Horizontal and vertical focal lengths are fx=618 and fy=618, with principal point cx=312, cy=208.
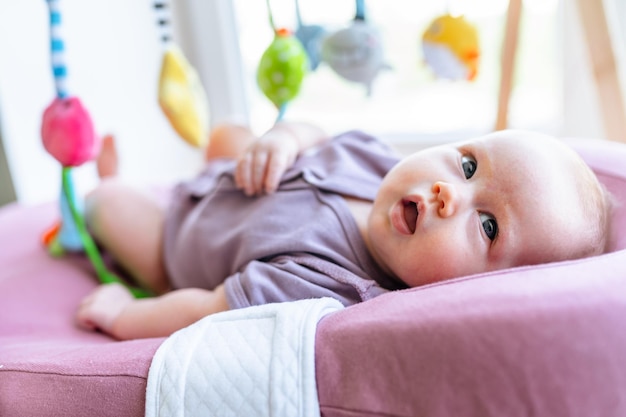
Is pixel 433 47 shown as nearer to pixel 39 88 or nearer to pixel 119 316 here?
pixel 119 316

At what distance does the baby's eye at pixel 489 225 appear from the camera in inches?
26.5

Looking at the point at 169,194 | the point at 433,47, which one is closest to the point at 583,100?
the point at 433,47

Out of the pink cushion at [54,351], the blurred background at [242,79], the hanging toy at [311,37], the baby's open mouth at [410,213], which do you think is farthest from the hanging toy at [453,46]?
the pink cushion at [54,351]

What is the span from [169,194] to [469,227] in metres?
0.65

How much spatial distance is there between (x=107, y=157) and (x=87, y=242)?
242 mm

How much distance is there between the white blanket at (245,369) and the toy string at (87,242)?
17.3 inches

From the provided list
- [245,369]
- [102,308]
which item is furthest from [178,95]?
[245,369]

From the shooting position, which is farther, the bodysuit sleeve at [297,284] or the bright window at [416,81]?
the bright window at [416,81]

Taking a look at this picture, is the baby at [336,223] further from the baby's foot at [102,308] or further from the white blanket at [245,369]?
the white blanket at [245,369]

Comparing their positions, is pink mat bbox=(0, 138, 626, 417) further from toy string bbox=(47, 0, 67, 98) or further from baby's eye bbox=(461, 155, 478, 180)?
toy string bbox=(47, 0, 67, 98)

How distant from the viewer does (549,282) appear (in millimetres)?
492

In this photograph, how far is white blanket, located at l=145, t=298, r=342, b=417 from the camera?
48cm

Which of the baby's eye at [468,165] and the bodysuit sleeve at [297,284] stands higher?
the baby's eye at [468,165]

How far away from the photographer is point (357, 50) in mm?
1164
